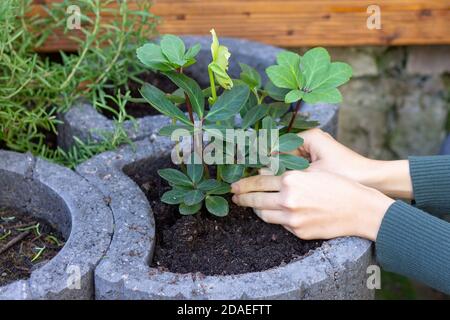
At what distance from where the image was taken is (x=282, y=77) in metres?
1.47

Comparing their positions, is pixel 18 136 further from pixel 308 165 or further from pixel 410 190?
pixel 410 190

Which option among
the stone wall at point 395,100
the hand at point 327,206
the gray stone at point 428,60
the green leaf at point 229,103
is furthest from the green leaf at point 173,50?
the gray stone at point 428,60

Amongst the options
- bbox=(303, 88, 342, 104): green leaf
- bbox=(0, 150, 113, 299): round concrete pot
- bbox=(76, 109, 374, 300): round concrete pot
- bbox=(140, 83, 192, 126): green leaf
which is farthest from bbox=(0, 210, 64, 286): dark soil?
bbox=(303, 88, 342, 104): green leaf

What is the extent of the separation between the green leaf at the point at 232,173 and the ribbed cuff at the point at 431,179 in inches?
15.2

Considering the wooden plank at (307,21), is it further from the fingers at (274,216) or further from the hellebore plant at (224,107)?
the fingers at (274,216)

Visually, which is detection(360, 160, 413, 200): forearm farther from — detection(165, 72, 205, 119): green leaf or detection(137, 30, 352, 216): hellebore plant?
detection(165, 72, 205, 119): green leaf

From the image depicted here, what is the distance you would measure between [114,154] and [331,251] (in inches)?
22.9

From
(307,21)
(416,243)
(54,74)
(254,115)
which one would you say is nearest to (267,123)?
(254,115)

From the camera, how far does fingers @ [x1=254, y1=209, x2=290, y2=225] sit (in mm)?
1513

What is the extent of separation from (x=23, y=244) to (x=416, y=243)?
82cm

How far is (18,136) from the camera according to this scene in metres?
1.80

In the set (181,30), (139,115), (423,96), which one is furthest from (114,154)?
(423,96)

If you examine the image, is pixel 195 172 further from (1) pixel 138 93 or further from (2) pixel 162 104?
(1) pixel 138 93

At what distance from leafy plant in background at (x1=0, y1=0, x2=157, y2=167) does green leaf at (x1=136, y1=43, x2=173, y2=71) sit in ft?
0.86
